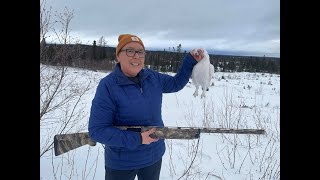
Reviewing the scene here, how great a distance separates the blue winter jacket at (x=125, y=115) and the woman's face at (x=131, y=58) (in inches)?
2.4

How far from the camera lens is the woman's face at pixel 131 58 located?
7.65ft

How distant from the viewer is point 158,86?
8.44ft

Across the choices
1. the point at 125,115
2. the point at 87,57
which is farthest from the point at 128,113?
the point at 87,57

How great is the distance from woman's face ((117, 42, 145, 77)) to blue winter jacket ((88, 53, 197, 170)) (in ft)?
0.20

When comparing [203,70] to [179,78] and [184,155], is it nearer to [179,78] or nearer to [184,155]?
[179,78]

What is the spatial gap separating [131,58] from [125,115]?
40 cm

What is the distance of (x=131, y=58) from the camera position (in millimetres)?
2338

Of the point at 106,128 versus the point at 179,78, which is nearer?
the point at 106,128

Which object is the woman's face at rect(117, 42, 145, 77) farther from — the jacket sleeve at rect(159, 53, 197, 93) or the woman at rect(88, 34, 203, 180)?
the jacket sleeve at rect(159, 53, 197, 93)

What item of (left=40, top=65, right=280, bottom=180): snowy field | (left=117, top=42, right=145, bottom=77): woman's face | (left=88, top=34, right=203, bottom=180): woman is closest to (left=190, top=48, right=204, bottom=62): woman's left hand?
(left=88, top=34, right=203, bottom=180): woman
